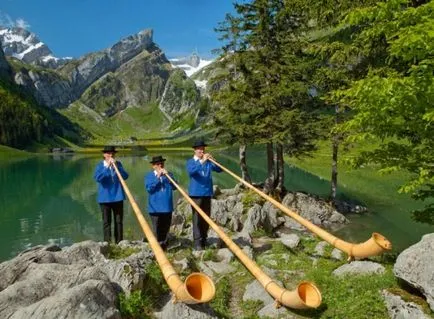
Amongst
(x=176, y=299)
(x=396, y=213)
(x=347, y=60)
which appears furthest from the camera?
(x=396, y=213)

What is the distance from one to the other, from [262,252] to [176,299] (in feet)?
28.6

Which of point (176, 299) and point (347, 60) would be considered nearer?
point (176, 299)

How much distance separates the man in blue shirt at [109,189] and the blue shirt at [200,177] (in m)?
2.45

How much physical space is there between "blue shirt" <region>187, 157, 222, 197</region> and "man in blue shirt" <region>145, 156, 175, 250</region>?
2.66 feet

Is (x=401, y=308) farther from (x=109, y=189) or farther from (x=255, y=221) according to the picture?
(x=255, y=221)

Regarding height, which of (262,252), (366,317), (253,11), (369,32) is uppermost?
(253,11)

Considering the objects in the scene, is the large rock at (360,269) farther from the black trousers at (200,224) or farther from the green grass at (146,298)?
the black trousers at (200,224)

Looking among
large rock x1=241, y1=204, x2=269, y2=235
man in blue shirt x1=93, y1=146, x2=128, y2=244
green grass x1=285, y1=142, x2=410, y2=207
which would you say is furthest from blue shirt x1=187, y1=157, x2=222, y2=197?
green grass x1=285, y1=142, x2=410, y2=207

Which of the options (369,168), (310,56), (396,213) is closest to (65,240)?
(310,56)

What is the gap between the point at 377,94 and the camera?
10.9m

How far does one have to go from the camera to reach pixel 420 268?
8656 mm

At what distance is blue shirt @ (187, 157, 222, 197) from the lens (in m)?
15.0

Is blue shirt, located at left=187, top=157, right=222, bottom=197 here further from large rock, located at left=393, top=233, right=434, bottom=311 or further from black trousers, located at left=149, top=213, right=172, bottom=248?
large rock, located at left=393, top=233, right=434, bottom=311

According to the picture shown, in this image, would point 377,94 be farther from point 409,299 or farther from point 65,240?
point 65,240
